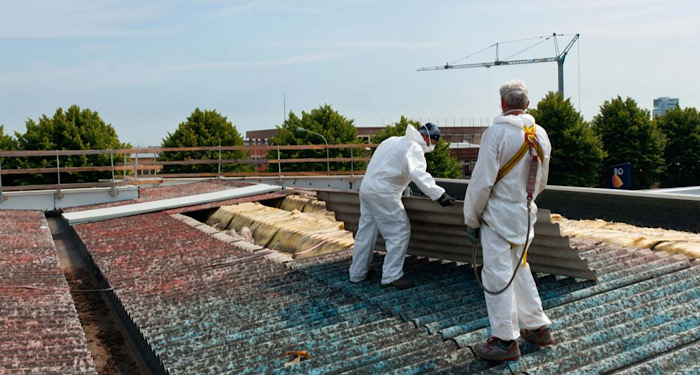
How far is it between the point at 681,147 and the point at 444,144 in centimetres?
1397

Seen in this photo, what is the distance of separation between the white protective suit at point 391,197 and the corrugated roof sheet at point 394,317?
0.71ft

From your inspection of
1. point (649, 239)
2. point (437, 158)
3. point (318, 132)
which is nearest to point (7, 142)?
point (318, 132)

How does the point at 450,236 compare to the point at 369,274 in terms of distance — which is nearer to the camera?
the point at 450,236

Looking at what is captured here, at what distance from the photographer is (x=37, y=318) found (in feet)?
16.9

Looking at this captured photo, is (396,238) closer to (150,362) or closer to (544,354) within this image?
(544,354)

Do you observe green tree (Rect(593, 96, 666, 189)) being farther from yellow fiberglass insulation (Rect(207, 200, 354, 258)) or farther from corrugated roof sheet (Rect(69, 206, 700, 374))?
corrugated roof sheet (Rect(69, 206, 700, 374))

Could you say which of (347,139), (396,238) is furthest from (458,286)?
(347,139)

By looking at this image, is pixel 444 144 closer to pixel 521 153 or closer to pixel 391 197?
pixel 391 197

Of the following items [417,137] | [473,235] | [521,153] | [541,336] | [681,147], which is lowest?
[541,336]

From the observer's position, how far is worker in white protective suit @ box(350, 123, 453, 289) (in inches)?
207

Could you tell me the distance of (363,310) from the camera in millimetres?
4762

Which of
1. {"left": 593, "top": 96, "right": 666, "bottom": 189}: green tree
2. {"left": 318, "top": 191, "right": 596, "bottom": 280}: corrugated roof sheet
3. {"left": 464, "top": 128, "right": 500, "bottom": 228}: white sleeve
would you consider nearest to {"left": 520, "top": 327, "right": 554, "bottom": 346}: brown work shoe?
{"left": 464, "top": 128, "right": 500, "bottom": 228}: white sleeve

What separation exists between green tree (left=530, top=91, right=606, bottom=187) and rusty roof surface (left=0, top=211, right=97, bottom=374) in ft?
91.9

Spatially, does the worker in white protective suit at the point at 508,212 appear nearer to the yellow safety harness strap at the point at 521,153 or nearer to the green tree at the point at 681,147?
the yellow safety harness strap at the point at 521,153
